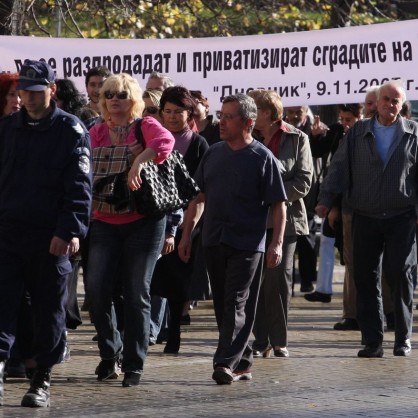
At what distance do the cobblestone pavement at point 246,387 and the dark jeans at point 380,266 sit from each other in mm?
256

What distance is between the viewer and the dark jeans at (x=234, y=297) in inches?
334

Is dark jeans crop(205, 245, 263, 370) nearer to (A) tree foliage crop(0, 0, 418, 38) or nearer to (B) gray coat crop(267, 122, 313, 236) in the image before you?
(B) gray coat crop(267, 122, 313, 236)

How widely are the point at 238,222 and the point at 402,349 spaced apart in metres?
2.03

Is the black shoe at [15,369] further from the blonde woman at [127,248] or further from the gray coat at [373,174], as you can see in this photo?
the gray coat at [373,174]

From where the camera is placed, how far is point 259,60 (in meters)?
12.6

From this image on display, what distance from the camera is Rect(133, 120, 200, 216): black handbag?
8195 mm

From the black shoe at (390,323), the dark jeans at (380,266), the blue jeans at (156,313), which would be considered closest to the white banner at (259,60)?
the black shoe at (390,323)

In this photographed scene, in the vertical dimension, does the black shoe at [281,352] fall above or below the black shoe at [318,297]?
below

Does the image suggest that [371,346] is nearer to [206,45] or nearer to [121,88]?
[121,88]

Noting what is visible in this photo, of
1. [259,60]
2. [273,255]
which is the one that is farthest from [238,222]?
[259,60]

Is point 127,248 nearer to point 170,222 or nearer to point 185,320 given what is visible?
point 170,222

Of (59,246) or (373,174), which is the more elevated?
(373,174)

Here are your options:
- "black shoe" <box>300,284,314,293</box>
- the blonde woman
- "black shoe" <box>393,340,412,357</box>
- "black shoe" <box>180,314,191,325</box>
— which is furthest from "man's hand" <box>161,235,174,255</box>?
"black shoe" <box>300,284,314,293</box>

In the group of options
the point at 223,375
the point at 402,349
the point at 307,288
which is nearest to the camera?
the point at 223,375
